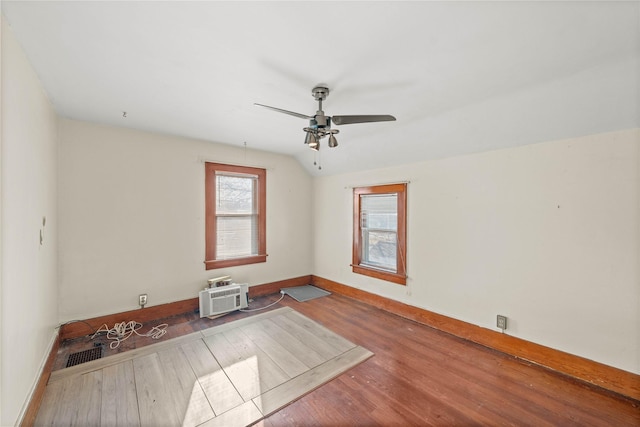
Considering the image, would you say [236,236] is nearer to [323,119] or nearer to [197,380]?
[197,380]

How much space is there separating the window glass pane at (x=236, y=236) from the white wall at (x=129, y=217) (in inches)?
10.4

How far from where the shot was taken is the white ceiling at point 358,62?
1397 mm

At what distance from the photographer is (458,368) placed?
95.8 inches

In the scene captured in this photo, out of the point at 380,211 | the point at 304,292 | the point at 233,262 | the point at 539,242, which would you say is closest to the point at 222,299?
the point at 233,262

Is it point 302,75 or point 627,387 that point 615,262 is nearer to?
point 627,387

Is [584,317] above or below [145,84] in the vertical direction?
below

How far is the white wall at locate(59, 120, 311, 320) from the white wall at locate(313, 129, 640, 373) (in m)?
2.85

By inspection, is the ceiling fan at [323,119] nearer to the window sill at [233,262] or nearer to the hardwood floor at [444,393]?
the hardwood floor at [444,393]

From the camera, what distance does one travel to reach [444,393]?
2102 millimetres

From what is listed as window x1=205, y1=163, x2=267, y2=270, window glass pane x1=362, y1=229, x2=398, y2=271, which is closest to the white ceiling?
window x1=205, y1=163, x2=267, y2=270

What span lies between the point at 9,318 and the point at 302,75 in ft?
7.73

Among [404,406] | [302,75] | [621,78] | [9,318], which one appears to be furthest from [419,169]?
→ [9,318]

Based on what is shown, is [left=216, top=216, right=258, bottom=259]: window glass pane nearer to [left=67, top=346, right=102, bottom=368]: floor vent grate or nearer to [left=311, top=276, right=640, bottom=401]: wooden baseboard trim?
[left=67, top=346, right=102, bottom=368]: floor vent grate

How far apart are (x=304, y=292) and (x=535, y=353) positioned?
122 inches
